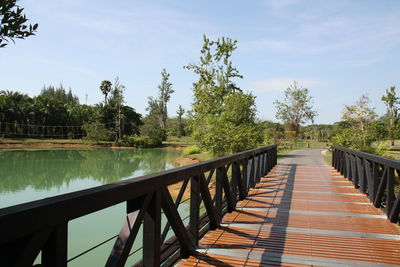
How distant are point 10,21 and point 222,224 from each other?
3235 millimetres

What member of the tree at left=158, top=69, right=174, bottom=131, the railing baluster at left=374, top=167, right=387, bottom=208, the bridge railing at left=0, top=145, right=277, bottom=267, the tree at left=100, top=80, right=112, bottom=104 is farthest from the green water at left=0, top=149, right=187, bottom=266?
the tree at left=100, top=80, right=112, bottom=104

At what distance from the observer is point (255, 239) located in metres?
3.72

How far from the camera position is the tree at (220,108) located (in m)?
16.3

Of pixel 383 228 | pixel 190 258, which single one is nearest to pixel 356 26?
pixel 383 228

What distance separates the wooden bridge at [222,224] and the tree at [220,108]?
942cm

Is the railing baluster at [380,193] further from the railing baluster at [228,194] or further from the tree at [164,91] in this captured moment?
the tree at [164,91]

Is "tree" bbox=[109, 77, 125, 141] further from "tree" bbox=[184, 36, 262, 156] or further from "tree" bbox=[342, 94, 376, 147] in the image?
"tree" bbox=[342, 94, 376, 147]

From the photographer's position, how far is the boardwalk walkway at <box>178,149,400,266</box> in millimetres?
3123

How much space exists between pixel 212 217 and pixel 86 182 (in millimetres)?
14299

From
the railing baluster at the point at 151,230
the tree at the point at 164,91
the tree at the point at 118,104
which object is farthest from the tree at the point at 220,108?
the tree at the point at 164,91

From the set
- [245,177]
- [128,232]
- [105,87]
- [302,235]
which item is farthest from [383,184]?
[105,87]

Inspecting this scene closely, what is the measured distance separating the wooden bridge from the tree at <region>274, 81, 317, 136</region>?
35.4 metres

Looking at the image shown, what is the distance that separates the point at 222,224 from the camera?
14.0 feet

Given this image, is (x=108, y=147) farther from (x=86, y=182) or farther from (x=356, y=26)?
(x=356, y=26)
